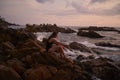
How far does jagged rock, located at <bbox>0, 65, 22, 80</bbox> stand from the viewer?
889 centimetres

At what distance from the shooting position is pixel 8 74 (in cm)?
897

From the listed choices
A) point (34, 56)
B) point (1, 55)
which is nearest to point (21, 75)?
point (34, 56)

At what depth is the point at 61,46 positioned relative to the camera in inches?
475

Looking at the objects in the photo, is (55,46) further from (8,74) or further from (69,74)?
(8,74)

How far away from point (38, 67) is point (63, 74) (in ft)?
3.45

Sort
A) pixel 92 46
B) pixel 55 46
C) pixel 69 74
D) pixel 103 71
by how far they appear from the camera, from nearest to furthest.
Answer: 1. pixel 69 74
2. pixel 55 46
3. pixel 103 71
4. pixel 92 46

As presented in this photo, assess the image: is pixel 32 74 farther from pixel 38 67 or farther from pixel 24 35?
pixel 24 35

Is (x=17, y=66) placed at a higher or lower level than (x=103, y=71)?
higher

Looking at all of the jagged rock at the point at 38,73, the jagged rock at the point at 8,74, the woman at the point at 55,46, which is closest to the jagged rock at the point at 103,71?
the woman at the point at 55,46

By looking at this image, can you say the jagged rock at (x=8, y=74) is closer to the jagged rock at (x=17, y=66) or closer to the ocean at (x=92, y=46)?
the jagged rock at (x=17, y=66)

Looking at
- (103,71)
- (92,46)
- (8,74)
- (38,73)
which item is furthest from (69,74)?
(92,46)

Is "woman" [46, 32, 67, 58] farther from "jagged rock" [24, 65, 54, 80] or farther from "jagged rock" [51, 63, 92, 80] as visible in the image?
"jagged rock" [24, 65, 54, 80]

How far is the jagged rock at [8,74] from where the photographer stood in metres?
8.89

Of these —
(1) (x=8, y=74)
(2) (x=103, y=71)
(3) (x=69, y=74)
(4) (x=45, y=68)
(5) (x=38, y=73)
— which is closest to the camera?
(1) (x=8, y=74)
